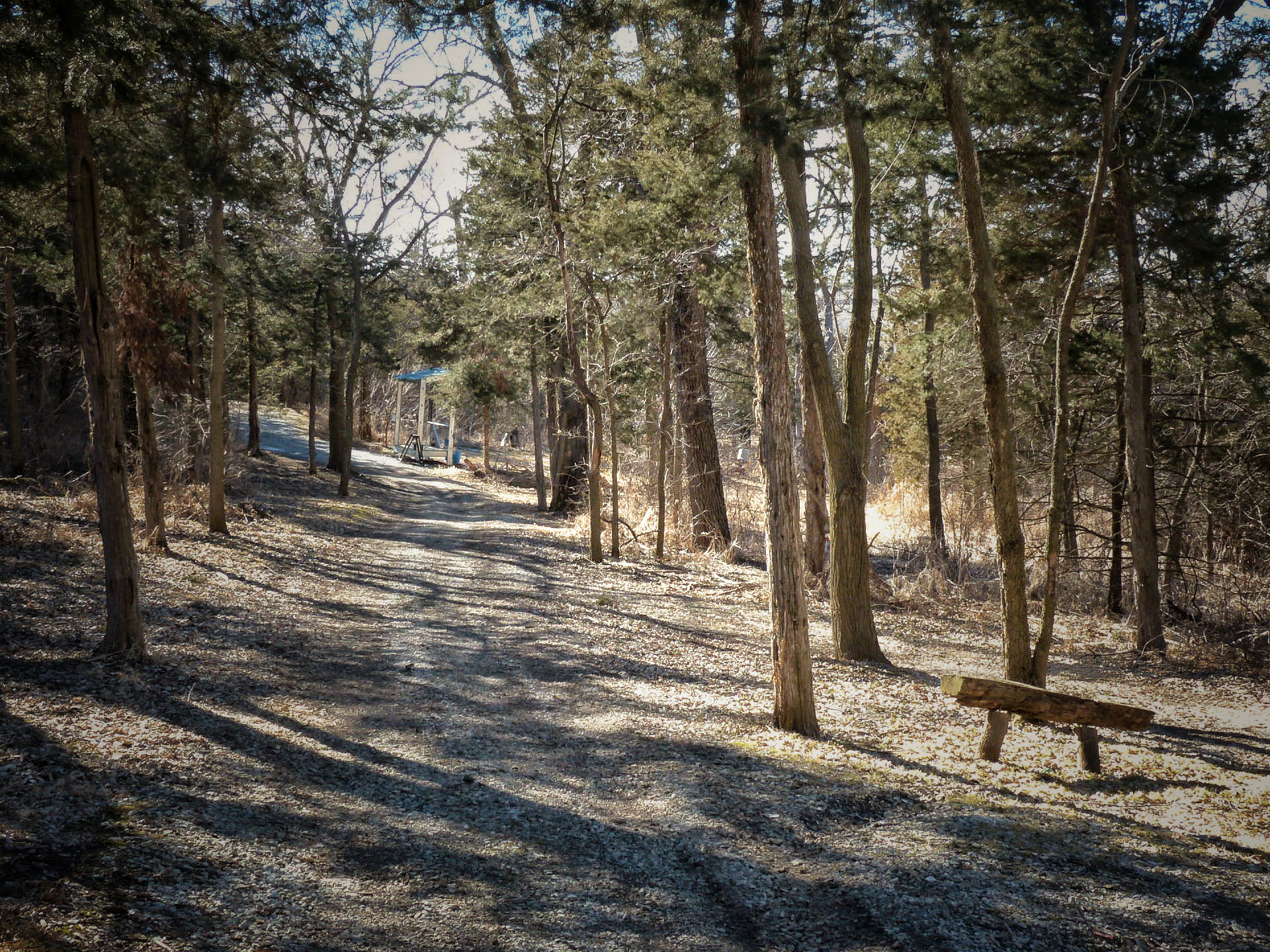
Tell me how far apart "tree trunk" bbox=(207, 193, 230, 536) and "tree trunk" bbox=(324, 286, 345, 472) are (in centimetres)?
1105

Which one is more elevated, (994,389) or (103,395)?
(994,389)

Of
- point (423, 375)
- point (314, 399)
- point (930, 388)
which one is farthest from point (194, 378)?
point (423, 375)

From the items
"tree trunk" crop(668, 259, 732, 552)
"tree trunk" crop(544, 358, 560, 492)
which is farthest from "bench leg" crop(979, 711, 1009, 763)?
"tree trunk" crop(544, 358, 560, 492)

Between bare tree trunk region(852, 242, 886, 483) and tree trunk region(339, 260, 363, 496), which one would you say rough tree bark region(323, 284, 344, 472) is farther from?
bare tree trunk region(852, 242, 886, 483)

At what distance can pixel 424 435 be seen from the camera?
44.3 meters

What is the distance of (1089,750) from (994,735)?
62cm

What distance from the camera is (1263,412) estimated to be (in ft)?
32.7

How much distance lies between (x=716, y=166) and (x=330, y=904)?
18.8ft

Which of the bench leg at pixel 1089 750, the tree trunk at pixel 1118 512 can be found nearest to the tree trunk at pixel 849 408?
the bench leg at pixel 1089 750

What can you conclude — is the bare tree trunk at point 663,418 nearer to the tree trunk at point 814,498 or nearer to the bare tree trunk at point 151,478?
the tree trunk at point 814,498

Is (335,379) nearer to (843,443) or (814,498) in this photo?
(814,498)

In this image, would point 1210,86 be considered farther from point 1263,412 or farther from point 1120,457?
point 1120,457

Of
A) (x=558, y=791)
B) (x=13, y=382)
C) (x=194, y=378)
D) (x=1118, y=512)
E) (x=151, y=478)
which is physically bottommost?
(x=558, y=791)

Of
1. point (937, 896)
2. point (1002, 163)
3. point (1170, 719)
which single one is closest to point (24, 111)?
point (937, 896)
